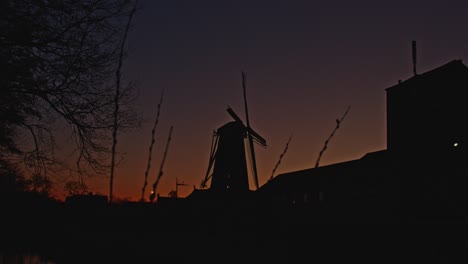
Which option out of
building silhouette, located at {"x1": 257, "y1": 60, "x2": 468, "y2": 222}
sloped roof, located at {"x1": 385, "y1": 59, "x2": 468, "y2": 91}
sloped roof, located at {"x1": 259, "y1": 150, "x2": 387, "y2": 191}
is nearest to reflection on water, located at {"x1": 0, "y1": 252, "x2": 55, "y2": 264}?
sloped roof, located at {"x1": 259, "y1": 150, "x2": 387, "y2": 191}

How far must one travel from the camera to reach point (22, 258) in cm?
1748

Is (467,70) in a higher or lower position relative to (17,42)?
higher

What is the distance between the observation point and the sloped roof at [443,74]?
3216cm

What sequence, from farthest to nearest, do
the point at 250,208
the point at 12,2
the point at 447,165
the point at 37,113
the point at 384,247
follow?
the point at 447,165 → the point at 37,113 → the point at 12,2 → the point at 384,247 → the point at 250,208

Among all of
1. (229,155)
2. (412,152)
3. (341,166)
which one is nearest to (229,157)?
(229,155)

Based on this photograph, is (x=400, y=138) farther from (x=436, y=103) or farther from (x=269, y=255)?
(x=269, y=255)

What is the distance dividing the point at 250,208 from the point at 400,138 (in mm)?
29042

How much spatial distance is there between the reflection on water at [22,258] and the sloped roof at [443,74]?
24.5 metres

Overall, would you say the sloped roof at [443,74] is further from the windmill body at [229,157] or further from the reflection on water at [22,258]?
the reflection on water at [22,258]

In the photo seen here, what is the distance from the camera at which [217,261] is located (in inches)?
273

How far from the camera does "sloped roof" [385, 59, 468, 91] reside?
32156 mm

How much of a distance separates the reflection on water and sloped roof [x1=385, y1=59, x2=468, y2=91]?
2447cm

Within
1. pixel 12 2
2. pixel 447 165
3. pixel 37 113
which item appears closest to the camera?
pixel 12 2

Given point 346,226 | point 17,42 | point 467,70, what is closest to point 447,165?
point 467,70
